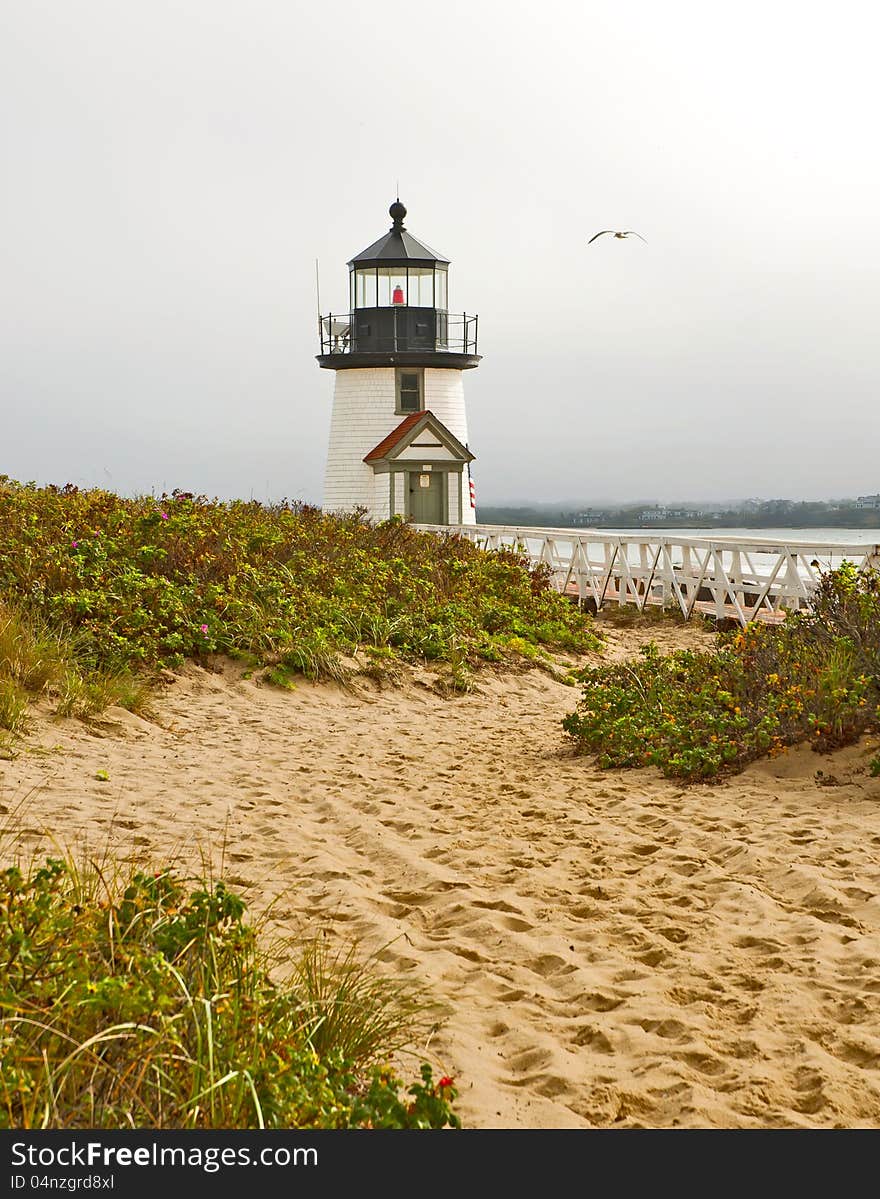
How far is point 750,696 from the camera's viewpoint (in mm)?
9305

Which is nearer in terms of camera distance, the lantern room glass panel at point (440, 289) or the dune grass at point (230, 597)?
the dune grass at point (230, 597)

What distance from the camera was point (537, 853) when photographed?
6.79 m

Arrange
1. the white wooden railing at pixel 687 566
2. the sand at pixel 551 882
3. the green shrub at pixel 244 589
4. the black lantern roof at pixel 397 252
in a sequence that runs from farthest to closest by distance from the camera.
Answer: the black lantern roof at pixel 397 252 → the white wooden railing at pixel 687 566 → the green shrub at pixel 244 589 → the sand at pixel 551 882

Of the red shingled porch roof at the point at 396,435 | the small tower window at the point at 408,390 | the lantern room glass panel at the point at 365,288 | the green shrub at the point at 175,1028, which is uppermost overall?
the lantern room glass panel at the point at 365,288

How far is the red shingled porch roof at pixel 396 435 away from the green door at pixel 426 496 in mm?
935

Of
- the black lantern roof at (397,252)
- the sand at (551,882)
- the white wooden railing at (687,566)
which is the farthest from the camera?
the black lantern roof at (397,252)

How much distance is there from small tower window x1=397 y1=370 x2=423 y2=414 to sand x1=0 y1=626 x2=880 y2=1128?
73.2ft

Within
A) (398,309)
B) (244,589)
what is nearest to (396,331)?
(398,309)

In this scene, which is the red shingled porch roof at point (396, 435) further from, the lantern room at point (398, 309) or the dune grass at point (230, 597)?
the dune grass at point (230, 597)

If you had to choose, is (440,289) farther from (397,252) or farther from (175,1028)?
(175,1028)

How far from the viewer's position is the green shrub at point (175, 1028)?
319 cm

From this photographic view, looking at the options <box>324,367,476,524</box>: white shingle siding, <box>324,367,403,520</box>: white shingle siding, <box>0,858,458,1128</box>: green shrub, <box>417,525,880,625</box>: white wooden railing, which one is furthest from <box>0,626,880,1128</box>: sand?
<box>324,367,403,520</box>: white shingle siding

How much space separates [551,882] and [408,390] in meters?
26.9

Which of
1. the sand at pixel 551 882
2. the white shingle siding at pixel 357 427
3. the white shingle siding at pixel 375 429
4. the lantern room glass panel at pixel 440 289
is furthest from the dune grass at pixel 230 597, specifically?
the lantern room glass panel at pixel 440 289
